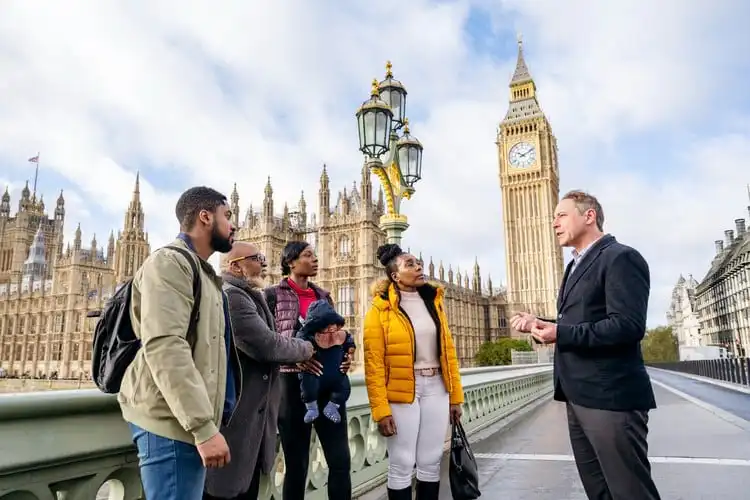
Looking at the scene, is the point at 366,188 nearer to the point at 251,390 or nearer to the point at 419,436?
the point at 419,436

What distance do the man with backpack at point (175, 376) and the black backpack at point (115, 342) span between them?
0.03 metres

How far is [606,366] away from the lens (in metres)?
2.49

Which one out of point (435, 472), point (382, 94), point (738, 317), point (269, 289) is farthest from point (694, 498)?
point (738, 317)

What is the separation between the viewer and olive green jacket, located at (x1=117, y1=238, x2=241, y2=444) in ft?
5.75

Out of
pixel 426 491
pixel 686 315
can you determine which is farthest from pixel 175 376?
pixel 686 315

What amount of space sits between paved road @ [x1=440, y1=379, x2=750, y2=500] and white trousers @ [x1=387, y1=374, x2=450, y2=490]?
1121mm

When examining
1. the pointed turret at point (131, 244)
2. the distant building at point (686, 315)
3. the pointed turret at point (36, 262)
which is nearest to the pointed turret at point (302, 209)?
the pointed turret at point (131, 244)

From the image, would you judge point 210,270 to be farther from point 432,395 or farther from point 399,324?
point 432,395

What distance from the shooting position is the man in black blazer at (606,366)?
2398 millimetres

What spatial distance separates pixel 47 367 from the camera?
176 feet

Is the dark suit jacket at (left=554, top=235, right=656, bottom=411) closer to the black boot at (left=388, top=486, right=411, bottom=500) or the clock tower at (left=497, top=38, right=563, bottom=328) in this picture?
the black boot at (left=388, top=486, right=411, bottom=500)

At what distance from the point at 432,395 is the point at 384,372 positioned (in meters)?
0.41

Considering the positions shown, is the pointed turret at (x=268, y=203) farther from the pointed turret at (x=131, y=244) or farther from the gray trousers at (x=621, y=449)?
the gray trousers at (x=621, y=449)

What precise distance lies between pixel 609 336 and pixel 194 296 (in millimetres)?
1950
